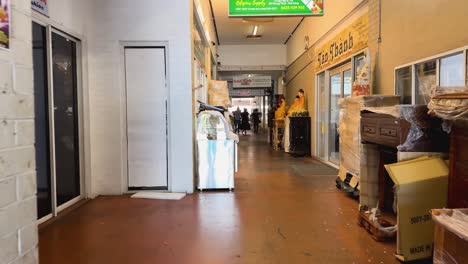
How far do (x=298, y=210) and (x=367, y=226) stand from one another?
3.00ft

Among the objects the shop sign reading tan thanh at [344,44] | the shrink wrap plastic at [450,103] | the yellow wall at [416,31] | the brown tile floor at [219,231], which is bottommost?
the brown tile floor at [219,231]

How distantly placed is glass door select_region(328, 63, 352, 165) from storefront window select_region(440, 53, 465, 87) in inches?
117

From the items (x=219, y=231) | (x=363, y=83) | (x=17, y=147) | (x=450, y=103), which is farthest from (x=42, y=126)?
(x=363, y=83)

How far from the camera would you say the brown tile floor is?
2.81 meters

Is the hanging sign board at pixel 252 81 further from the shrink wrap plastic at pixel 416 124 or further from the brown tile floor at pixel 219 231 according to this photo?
the shrink wrap plastic at pixel 416 124

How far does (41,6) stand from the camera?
142 inches

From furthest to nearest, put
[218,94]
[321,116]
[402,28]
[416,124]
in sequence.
→ 1. [321,116]
2. [218,94]
3. [402,28]
4. [416,124]

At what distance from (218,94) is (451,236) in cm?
530

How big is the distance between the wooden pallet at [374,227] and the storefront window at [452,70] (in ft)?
4.77

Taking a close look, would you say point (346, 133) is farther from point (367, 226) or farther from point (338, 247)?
point (338, 247)

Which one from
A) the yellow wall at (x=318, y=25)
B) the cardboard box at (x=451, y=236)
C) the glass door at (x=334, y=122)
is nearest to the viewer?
the cardboard box at (x=451, y=236)

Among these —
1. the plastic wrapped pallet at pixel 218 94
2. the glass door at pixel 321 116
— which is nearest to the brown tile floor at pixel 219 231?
the plastic wrapped pallet at pixel 218 94

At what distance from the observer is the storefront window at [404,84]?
4199 millimetres

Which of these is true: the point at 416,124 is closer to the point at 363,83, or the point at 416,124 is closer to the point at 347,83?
the point at 363,83
